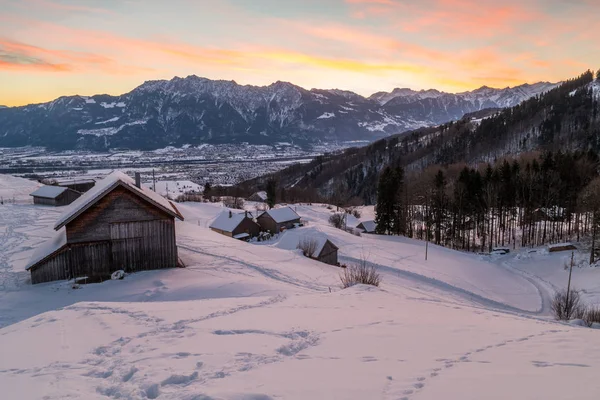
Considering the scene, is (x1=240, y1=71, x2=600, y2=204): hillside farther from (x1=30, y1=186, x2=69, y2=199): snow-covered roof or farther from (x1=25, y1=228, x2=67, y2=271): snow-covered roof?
(x1=25, y1=228, x2=67, y2=271): snow-covered roof

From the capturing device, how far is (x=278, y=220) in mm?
61406

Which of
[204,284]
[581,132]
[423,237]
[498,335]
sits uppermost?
[581,132]

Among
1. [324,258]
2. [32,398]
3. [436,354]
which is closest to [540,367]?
[436,354]

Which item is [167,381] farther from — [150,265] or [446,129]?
[446,129]

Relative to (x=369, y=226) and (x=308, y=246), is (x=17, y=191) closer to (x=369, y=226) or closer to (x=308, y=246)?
(x=308, y=246)

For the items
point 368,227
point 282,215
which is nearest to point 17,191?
point 282,215

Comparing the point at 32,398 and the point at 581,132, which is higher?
the point at 581,132

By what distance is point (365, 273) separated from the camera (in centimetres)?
1739

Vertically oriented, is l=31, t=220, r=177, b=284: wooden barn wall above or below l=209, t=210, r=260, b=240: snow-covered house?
above

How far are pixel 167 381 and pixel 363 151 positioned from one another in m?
182

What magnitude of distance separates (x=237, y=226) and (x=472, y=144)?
12816 cm

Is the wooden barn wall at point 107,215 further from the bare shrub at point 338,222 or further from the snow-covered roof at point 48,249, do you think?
the bare shrub at point 338,222

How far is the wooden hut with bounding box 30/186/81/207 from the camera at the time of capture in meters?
56.2

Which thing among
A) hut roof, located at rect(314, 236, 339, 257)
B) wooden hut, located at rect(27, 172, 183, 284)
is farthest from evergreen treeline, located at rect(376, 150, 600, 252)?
wooden hut, located at rect(27, 172, 183, 284)
